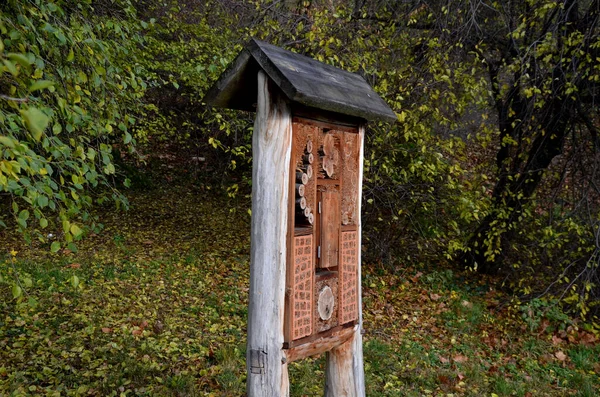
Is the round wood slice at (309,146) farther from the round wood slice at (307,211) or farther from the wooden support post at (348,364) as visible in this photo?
the wooden support post at (348,364)

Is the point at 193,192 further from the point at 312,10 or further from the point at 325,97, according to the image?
the point at 325,97

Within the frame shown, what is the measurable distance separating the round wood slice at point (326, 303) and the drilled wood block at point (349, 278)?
120mm

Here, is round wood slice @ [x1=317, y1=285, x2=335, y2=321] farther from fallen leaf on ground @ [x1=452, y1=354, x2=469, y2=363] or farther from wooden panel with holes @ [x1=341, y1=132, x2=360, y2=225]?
fallen leaf on ground @ [x1=452, y1=354, x2=469, y2=363]

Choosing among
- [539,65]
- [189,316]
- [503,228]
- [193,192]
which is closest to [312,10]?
[539,65]

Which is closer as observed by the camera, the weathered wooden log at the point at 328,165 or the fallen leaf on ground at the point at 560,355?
the weathered wooden log at the point at 328,165

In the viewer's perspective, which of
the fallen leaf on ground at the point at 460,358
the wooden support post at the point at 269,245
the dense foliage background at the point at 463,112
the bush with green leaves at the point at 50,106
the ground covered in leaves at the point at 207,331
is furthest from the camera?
the dense foliage background at the point at 463,112

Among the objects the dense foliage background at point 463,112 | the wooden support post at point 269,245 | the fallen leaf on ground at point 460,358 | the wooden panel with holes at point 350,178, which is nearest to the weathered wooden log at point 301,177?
the wooden support post at point 269,245

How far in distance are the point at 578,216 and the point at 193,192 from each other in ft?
28.1

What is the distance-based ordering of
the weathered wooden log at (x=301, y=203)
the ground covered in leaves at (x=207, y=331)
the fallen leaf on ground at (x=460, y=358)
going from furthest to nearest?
the fallen leaf on ground at (x=460, y=358) < the ground covered in leaves at (x=207, y=331) < the weathered wooden log at (x=301, y=203)

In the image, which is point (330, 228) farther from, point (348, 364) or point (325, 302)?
point (348, 364)

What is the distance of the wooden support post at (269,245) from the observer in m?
2.93

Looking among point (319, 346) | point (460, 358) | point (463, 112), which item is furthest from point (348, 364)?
point (463, 112)

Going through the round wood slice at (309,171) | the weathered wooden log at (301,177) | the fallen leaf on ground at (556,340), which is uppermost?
the round wood slice at (309,171)

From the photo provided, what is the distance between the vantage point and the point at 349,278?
3.53 metres
